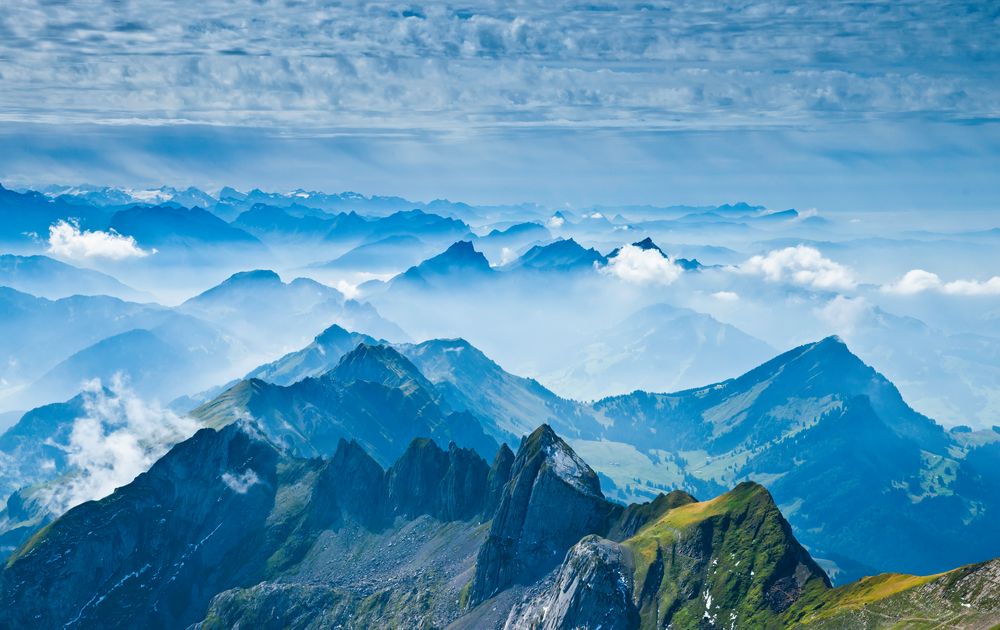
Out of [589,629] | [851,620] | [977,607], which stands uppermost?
[977,607]

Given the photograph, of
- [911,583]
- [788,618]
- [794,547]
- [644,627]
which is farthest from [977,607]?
[644,627]

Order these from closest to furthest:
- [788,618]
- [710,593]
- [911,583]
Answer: [911,583] → [788,618] → [710,593]

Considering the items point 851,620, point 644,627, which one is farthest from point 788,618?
point 644,627

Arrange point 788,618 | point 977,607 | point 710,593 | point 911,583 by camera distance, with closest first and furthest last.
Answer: point 977,607 < point 911,583 < point 788,618 < point 710,593

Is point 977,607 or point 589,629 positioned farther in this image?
point 589,629

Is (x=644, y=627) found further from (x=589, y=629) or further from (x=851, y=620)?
(x=851, y=620)

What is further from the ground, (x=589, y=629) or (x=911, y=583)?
(x=911, y=583)

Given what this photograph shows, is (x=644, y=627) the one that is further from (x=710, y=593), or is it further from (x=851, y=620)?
(x=851, y=620)

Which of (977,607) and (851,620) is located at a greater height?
(977,607)

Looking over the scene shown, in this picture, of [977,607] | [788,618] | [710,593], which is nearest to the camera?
[977,607]
